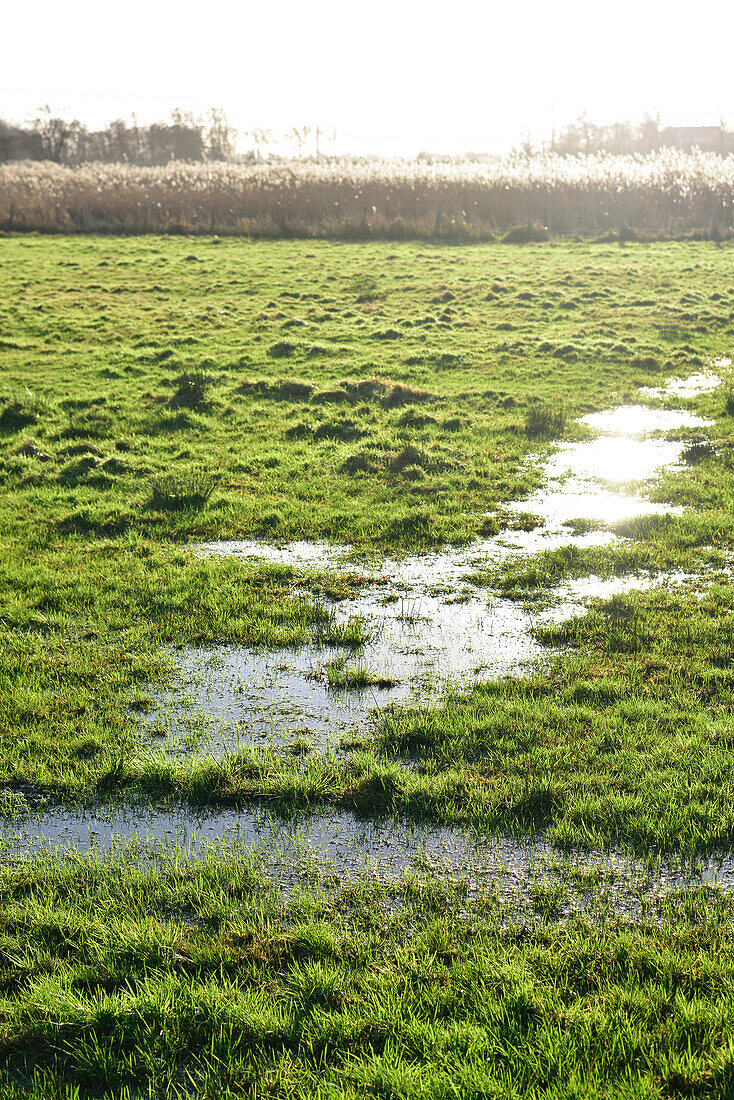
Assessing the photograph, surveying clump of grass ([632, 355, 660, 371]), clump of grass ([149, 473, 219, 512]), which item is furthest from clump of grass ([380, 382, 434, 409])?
clump of grass ([632, 355, 660, 371])

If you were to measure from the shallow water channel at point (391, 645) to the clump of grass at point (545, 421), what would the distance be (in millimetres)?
2198

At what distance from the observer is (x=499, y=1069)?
3.10 m

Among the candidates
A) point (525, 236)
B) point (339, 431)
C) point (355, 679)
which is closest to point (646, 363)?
point (339, 431)

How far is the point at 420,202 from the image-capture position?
32.6 metres

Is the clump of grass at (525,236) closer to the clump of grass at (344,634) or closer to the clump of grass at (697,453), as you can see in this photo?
the clump of grass at (697,453)

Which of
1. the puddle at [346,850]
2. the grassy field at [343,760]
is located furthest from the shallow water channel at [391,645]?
the puddle at [346,850]

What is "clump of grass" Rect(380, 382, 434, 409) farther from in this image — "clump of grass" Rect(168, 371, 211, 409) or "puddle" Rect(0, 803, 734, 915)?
"puddle" Rect(0, 803, 734, 915)

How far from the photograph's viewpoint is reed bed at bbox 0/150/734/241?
32.4 meters

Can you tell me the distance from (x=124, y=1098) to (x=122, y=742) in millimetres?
2514

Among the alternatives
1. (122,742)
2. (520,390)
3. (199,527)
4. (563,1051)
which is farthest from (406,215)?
(563,1051)

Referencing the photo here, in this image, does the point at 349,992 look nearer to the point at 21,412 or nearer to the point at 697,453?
the point at 697,453

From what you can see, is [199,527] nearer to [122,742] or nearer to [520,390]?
[122,742]

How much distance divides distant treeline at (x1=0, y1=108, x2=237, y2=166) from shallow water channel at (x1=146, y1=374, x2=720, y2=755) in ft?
194

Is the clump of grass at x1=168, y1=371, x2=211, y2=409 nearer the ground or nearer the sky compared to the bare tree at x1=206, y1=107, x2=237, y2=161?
nearer the ground
